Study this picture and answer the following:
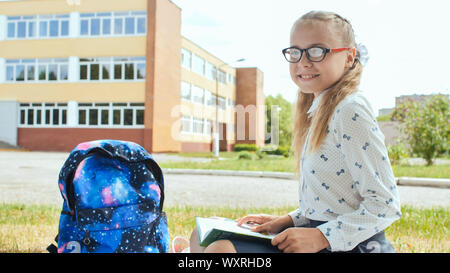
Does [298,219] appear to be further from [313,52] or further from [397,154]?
[397,154]

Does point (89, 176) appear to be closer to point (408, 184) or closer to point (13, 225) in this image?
point (13, 225)

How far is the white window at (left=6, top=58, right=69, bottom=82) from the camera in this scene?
874 inches

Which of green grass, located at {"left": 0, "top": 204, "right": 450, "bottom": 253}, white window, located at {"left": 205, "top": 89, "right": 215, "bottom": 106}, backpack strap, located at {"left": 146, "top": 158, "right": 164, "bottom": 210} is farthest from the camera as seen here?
white window, located at {"left": 205, "top": 89, "right": 215, "bottom": 106}

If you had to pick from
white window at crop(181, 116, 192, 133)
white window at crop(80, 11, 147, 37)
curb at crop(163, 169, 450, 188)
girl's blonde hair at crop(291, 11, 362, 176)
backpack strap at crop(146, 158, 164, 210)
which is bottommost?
curb at crop(163, 169, 450, 188)

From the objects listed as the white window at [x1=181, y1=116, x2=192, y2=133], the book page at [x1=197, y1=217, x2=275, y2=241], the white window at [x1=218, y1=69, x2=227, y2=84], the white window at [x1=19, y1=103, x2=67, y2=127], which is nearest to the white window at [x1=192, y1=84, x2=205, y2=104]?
the white window at [x1=181, y1=116, x2=192, y2=133]

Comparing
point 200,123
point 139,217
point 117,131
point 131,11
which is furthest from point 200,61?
point 139,217

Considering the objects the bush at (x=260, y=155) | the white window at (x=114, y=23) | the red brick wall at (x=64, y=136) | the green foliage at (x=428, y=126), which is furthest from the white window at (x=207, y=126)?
the green foliage at (x=428, y=126)

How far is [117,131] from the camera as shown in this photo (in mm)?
20875

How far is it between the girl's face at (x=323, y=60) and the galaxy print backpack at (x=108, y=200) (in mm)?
848

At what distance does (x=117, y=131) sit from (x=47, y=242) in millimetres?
18417

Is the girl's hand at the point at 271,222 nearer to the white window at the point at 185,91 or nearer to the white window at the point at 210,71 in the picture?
the white window at the point at 185,91

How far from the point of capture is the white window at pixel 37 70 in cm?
2219

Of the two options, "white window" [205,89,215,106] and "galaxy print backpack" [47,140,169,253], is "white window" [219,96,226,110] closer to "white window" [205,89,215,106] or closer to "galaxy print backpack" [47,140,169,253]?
"white window" [205,89,215,106]

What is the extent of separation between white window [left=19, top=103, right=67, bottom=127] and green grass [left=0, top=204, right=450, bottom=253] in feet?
61.4
